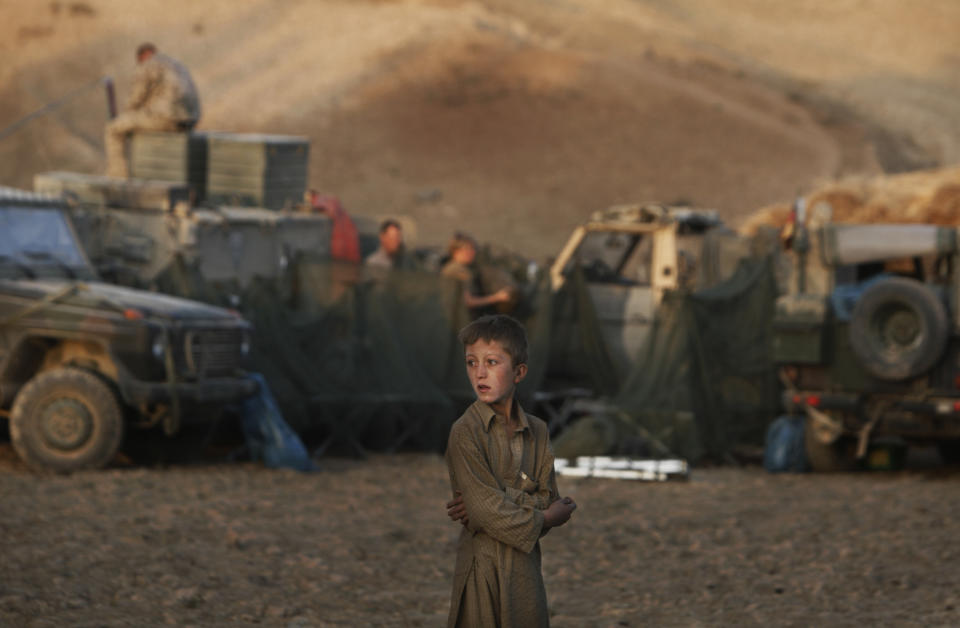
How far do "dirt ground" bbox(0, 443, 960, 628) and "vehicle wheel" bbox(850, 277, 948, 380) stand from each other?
94cm

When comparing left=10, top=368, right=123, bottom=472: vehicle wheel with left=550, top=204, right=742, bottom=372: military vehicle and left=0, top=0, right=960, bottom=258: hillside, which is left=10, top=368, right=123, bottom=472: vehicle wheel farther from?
left=0, top=0, right=960, bottom=258: hillside

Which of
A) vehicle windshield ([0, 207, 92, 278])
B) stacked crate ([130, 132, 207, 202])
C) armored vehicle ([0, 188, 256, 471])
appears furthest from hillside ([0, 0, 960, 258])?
armored vehicle ([0, 188, 256, 471])

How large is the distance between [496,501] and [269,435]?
8.19 metres

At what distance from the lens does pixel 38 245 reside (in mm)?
13023

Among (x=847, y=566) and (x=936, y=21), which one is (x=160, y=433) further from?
(x=936, y=21)

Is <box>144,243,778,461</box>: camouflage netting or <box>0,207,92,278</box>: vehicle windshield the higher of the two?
<box>0,207,92,278</box>: vehicle windshield

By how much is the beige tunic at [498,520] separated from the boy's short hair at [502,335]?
0.61ft

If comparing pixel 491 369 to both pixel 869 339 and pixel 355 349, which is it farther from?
pixel 355 349

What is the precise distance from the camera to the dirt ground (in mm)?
7500

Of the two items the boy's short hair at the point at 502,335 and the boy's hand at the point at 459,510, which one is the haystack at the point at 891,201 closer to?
the boy's short hair at the point at 502,335

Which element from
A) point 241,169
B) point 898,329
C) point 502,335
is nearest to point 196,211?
point 241,169

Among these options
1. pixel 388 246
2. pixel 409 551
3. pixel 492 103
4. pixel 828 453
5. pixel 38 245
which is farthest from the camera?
pixel 492 103

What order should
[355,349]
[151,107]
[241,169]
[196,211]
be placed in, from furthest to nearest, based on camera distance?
[151,107] < [241,169] < [196,211] < [355,349]

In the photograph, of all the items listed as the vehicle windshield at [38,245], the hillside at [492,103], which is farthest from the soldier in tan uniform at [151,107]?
the hillside at [492,103]
